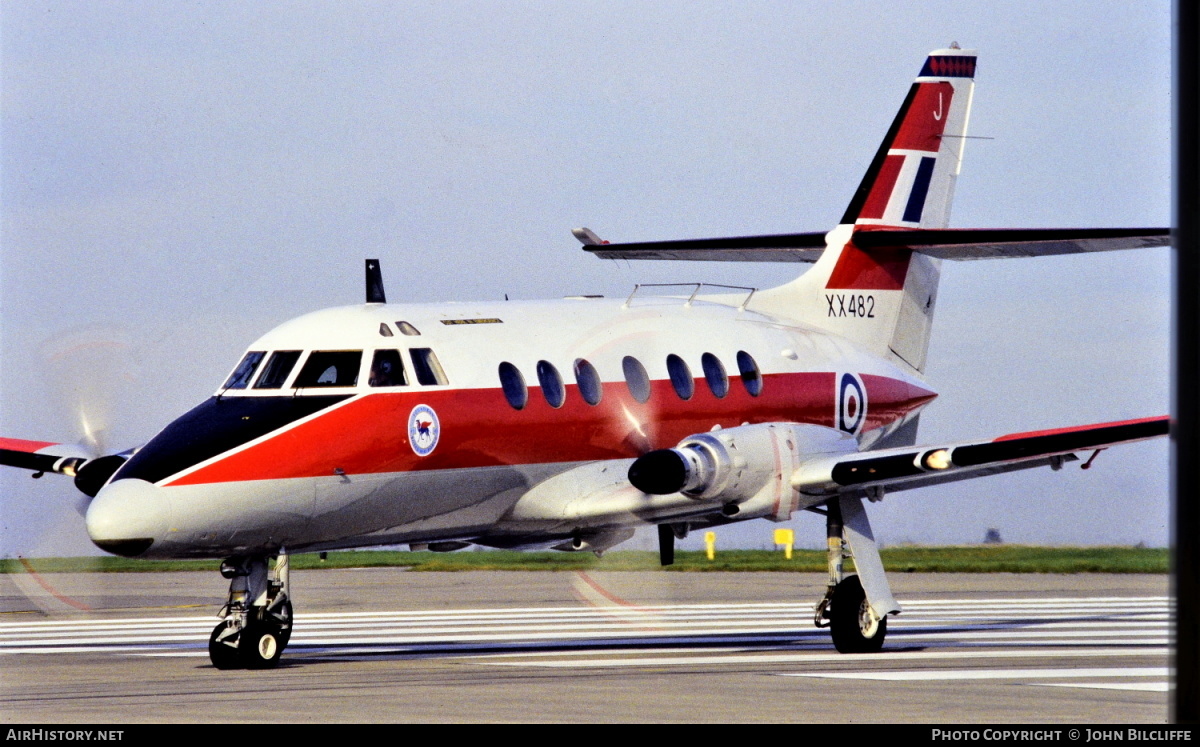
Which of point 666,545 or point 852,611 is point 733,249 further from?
point 852,611

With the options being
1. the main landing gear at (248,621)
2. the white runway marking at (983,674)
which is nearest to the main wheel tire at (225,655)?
the main landing gear at (248,621)

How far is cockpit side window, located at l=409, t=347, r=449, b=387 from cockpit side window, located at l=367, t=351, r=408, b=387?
0.48 ft

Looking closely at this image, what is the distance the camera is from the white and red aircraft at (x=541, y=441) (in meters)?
14.2

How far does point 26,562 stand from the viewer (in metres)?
19.1

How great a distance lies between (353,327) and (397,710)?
498 centimetres

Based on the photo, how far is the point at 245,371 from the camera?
593 inches

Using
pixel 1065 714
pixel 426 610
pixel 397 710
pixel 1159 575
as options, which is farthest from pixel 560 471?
pixel 1159 575

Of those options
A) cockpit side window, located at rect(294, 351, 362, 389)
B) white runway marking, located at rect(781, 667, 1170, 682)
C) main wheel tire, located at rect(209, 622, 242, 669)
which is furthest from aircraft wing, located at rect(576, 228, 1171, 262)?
main wheel tire, located at rect(209, 622, 242, 669)

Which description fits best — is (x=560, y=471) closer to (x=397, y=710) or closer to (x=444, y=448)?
(x=444, y=448)

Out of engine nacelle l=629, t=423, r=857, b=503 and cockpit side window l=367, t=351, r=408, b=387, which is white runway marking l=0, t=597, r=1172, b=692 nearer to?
engine nacelle l=629, t=423, r=857, b=503

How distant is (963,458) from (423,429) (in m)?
5.64

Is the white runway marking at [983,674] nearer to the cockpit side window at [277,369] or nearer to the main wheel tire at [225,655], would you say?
the main wheel tire at [225,655]
